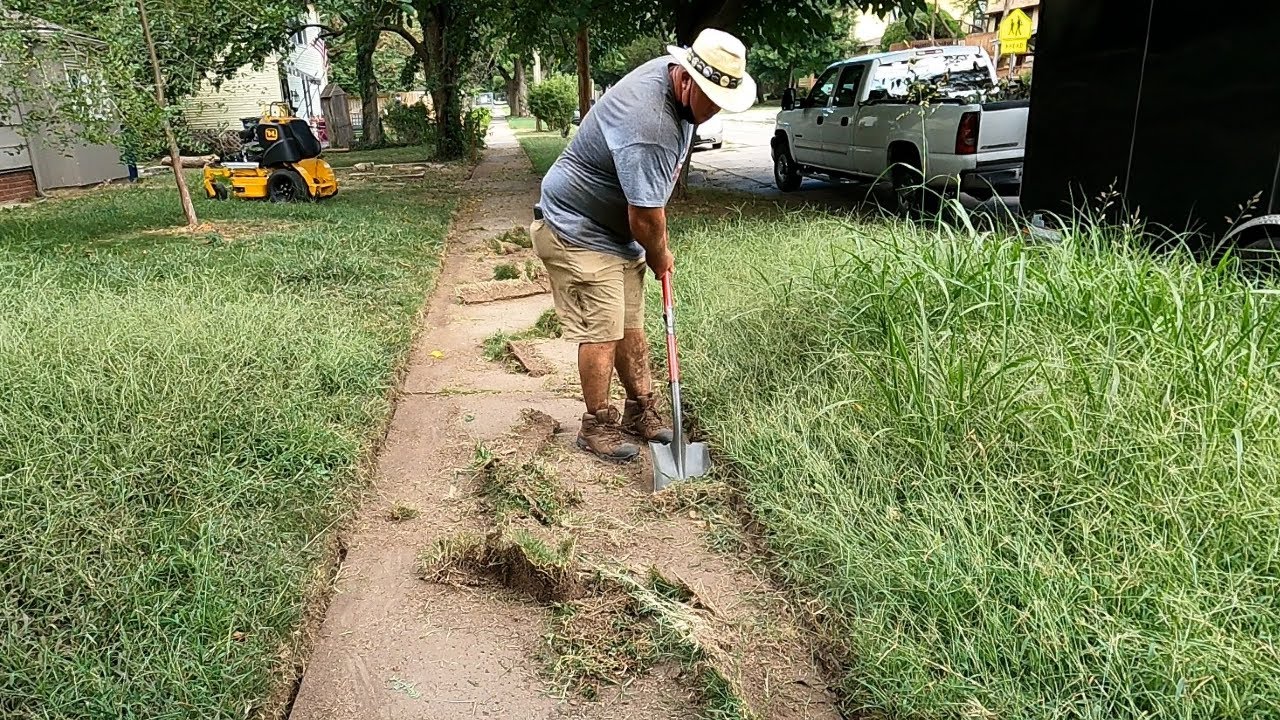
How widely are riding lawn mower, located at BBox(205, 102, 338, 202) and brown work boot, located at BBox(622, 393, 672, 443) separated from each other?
796cm

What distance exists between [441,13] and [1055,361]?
1658 cm

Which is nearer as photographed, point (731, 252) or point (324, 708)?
point (324, 708)

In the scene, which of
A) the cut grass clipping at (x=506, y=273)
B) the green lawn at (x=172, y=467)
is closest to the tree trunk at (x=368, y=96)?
the cut grass clipping at (x=506, y=273)

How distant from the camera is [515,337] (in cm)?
549

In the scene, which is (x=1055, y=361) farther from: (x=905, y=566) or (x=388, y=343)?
(x=388, y=343)

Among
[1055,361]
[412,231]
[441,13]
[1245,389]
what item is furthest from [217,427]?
[441,13]

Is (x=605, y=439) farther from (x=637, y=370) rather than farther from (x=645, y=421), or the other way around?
(x=637, y=370)

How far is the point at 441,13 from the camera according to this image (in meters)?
17.0

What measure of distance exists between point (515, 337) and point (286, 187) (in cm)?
648

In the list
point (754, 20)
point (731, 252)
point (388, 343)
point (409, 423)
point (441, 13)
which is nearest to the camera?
point (409, 423)

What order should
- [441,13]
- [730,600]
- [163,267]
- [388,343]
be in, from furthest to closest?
[441,13] → [163,267] → [388,343] → [730,600]

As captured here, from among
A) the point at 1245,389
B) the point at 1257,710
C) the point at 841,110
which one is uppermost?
the point at 841,110

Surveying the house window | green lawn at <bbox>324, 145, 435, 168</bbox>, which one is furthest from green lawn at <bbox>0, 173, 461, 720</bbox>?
green lawn at <bbox>324, 145, 435, 168</bbox>

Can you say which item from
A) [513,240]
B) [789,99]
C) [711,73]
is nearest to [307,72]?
[789,99]
